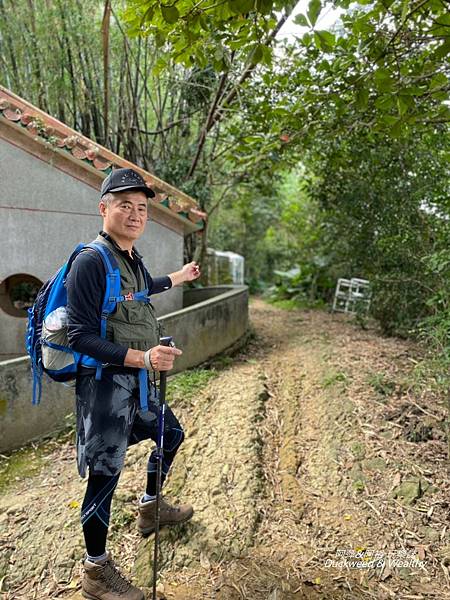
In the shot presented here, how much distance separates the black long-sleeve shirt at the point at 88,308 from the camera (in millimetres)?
2076

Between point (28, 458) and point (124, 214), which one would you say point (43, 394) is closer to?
point (28, 458)

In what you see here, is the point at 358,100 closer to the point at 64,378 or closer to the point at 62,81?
the point at 64,378

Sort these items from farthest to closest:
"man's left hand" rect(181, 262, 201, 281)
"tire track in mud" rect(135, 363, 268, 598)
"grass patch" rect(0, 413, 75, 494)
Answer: "grass patch" rect(0, 413, 75, 494)
"man's left hand" rect(181, 262, 201, 281)
"tire track in mud" rect(135, 363, 268, 598)

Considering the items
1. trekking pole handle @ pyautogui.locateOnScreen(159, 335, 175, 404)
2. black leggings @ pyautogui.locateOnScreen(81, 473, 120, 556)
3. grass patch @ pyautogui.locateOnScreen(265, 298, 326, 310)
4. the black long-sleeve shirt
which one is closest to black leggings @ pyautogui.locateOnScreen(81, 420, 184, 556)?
black leggings @ pyautogui.locateOnScreen(81, 473, 120, 556)

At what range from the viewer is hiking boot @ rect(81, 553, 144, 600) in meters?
2.38

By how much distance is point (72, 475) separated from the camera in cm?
381

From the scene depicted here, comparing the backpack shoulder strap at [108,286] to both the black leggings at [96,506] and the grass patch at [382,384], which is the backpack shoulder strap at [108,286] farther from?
the grass patch at [382,384]

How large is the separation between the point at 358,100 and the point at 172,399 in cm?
354

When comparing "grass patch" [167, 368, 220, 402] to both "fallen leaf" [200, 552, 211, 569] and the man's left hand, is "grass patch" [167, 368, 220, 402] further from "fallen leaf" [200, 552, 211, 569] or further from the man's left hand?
the man's left hand

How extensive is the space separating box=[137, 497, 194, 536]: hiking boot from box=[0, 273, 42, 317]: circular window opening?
4.06 meters

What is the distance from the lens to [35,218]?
522 cm

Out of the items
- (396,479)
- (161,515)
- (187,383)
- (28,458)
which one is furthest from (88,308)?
(187,383)

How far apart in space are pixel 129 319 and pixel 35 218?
11.9 feet

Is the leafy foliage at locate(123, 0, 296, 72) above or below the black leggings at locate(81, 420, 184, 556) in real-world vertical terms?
above
